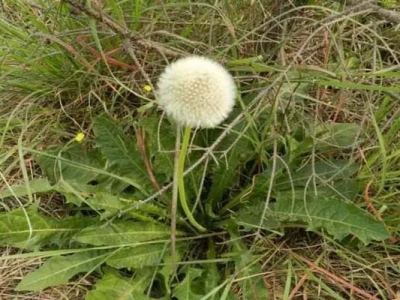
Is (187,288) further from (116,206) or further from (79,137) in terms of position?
(79,137)

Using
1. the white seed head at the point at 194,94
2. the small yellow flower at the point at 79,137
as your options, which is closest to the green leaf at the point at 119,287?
the small yellow flower at the point at 79,137

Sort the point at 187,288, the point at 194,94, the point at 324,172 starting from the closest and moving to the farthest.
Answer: the point at 194,94 → the point at 187,288 → the point at 324,172

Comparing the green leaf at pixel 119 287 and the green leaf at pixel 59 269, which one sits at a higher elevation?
the green leaf at pixel 59 269

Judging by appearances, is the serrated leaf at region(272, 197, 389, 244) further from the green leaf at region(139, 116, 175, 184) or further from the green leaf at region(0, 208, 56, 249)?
the green leaf at region(0, 208, 56, 249)

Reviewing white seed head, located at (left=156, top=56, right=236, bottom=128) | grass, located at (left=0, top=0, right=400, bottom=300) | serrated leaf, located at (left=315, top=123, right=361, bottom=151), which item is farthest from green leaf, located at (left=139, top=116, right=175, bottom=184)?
white seed head, located at (left=156, top=56, right=236, bottom=128)

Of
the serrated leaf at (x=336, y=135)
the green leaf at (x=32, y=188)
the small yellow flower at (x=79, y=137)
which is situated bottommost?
the green leaf at (x=32, y=188)

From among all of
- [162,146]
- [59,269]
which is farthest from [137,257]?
[162,146]

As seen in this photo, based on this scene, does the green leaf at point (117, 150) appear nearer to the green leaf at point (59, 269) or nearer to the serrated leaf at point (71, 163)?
the serrated leaf at point (71, 163)

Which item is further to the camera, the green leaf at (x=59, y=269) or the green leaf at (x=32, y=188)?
the green leaf at (x=32, y=188)
